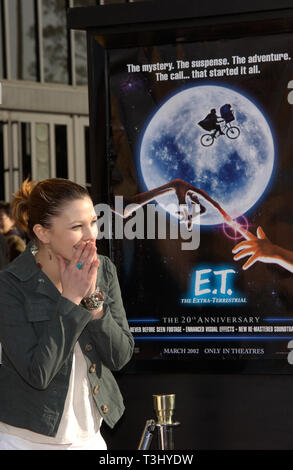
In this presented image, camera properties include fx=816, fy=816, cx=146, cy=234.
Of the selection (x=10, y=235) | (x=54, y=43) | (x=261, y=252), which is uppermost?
(x=54, y=43)

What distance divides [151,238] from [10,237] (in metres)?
4.90

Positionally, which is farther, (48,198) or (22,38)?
(22,38)

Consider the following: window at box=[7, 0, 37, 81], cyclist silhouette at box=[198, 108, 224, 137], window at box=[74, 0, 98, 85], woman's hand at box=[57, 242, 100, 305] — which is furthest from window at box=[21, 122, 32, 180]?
woman's hand at box=[57, 242, 100, 305]

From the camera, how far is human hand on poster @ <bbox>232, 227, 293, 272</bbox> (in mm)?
3523

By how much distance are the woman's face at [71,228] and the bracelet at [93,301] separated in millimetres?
135

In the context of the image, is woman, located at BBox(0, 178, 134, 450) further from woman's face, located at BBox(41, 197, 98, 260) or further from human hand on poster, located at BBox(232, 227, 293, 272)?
human hand on poster, located at BBox(232, 227, 293, 272)

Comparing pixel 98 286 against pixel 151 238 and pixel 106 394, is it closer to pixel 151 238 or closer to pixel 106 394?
pixel 106 394

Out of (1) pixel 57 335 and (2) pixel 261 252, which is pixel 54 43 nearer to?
(2) pixel 261 252

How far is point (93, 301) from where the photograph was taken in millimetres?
2451

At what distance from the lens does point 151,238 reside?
3664 millimetres

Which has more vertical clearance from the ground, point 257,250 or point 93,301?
point 257,250

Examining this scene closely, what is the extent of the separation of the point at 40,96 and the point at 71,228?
1172 centimetres

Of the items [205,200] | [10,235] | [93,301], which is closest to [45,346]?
[93,301]
